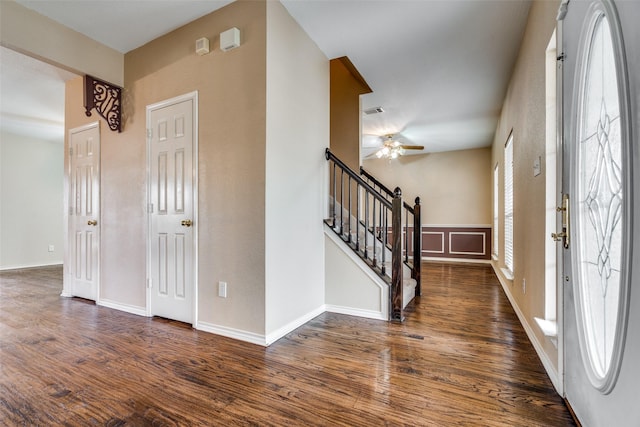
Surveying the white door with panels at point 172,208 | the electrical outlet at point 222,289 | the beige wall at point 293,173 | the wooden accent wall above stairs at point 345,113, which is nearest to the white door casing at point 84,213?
the white door with panels at point 172,208

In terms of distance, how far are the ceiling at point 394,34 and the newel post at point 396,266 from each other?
1.53 metres

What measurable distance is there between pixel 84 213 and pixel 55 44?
183 cm

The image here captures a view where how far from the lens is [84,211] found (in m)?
3.61

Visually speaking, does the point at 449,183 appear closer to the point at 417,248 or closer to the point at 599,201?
the point at 417,248

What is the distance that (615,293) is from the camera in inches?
43.4

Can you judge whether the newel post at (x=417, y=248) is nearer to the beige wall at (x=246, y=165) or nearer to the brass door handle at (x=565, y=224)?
the beige wall at (x=246, y=165)

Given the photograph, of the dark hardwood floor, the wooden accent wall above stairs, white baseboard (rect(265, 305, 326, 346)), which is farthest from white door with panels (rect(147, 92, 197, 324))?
the wooden accent wall above stairs

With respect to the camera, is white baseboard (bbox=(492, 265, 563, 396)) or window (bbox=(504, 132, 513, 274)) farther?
window (bbox=(504, 132, 513, 274))

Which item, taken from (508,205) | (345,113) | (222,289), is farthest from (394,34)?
(222,289)

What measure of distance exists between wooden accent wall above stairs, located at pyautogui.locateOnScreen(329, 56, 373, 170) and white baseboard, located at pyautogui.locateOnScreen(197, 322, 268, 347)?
8.75 feet

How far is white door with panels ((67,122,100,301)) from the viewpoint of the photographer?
346 centimetres

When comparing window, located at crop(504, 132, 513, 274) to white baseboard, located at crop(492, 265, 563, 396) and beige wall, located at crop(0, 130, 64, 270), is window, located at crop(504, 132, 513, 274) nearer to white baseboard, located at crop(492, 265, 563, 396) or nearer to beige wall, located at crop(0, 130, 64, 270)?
white baseboard, located at crop(492, 265, 563, 396)

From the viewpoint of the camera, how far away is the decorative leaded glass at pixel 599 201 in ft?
3.61

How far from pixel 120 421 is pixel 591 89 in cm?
265
